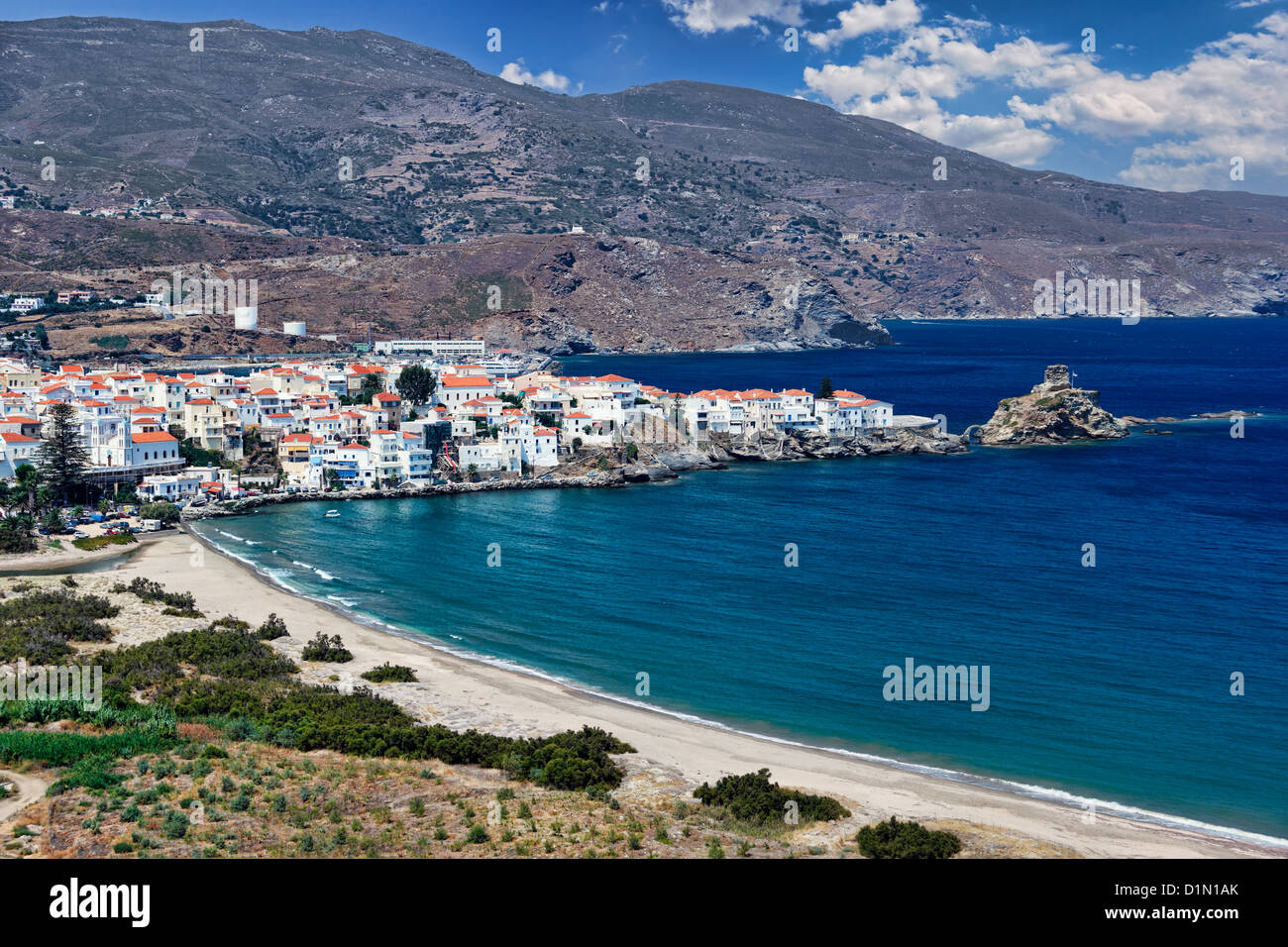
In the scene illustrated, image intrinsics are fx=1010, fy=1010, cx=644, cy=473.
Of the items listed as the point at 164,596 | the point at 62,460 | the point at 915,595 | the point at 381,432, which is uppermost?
the point at 381,432

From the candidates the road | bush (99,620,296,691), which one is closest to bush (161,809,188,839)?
the road

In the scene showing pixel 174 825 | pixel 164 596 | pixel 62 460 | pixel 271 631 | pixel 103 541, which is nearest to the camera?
pixel 174 825

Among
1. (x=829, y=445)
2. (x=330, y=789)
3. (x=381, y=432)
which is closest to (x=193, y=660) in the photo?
(x=330, y=789)

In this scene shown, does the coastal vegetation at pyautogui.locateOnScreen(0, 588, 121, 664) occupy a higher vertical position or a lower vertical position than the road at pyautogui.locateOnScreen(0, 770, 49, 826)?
higher

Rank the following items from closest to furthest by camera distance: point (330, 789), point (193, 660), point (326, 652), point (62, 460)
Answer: point (330, 789) < point (193, 660) < point (326, 652) < point (62, 460)

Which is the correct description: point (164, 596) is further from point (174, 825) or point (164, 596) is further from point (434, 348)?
point (434, 348)

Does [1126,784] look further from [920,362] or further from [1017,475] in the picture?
[920,362]

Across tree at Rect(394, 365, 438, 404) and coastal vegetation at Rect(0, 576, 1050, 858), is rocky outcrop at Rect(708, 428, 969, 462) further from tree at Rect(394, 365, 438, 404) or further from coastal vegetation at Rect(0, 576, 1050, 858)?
coastal vegetation at Rect(0, 576, 1050, 858)
